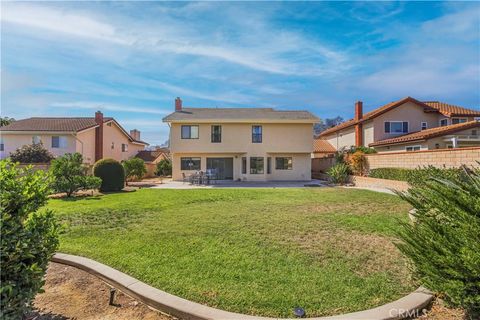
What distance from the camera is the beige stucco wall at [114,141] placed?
28.2 meters

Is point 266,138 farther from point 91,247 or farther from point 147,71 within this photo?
point 91,247

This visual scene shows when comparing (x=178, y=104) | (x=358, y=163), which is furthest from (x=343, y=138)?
(x=178, y=104)

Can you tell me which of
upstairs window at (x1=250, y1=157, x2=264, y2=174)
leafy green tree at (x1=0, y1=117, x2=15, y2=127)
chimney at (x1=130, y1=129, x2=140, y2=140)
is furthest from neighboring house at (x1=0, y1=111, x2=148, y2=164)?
leafy green tree at (x1=0, y1=117, x2=15, y2=127)

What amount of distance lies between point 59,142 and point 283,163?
71.1ft

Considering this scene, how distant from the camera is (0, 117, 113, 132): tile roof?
24703mm

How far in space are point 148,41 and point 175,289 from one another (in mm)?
7869

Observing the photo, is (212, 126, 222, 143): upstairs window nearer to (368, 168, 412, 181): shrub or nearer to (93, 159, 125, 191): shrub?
(93, 159, 125, 191): shrub

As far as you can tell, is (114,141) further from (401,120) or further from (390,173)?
(401,120)

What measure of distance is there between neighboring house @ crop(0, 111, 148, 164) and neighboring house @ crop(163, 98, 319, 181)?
9.03m

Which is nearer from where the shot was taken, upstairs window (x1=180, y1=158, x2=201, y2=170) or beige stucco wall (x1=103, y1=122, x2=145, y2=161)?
upstairs window (x1=180, y1=158, x2=201, y2=170)

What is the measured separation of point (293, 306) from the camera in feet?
10.2

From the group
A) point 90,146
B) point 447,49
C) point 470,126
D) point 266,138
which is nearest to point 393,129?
point 470,126

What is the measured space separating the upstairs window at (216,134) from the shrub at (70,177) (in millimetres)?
11565

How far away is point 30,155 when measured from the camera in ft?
68.2
